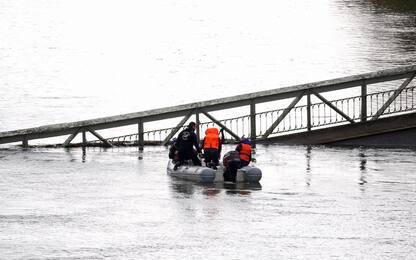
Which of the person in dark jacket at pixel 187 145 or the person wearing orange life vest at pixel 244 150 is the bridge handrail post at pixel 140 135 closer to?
the person in dark jacket at pixel 187 145

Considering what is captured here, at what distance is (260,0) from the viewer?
17812cm

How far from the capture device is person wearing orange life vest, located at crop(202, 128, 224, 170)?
2814 cm

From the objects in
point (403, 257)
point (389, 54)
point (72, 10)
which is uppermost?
point (72, 10)

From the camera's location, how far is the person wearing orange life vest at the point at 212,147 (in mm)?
28136

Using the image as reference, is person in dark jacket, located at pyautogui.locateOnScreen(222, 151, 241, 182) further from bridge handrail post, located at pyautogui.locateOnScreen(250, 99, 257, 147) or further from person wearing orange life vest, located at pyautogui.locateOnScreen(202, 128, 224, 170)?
bridge handrail post, located at pyautogui.locateOnScreen(250, 99, 257, 147)

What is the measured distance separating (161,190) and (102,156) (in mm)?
7138

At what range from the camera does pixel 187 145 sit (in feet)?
93.0

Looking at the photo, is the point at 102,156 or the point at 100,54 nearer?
the point at 102,156

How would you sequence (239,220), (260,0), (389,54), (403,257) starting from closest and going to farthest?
(403,257) < (239,220) < (389,54) < (260,0)

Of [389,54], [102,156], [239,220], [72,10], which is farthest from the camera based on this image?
[72,10]

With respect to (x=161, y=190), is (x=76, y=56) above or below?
above

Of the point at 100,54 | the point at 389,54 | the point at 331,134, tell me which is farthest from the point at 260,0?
the point at 331,134

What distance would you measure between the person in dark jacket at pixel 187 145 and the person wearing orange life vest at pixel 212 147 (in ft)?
0.73

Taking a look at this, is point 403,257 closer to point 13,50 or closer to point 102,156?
point 102,156
